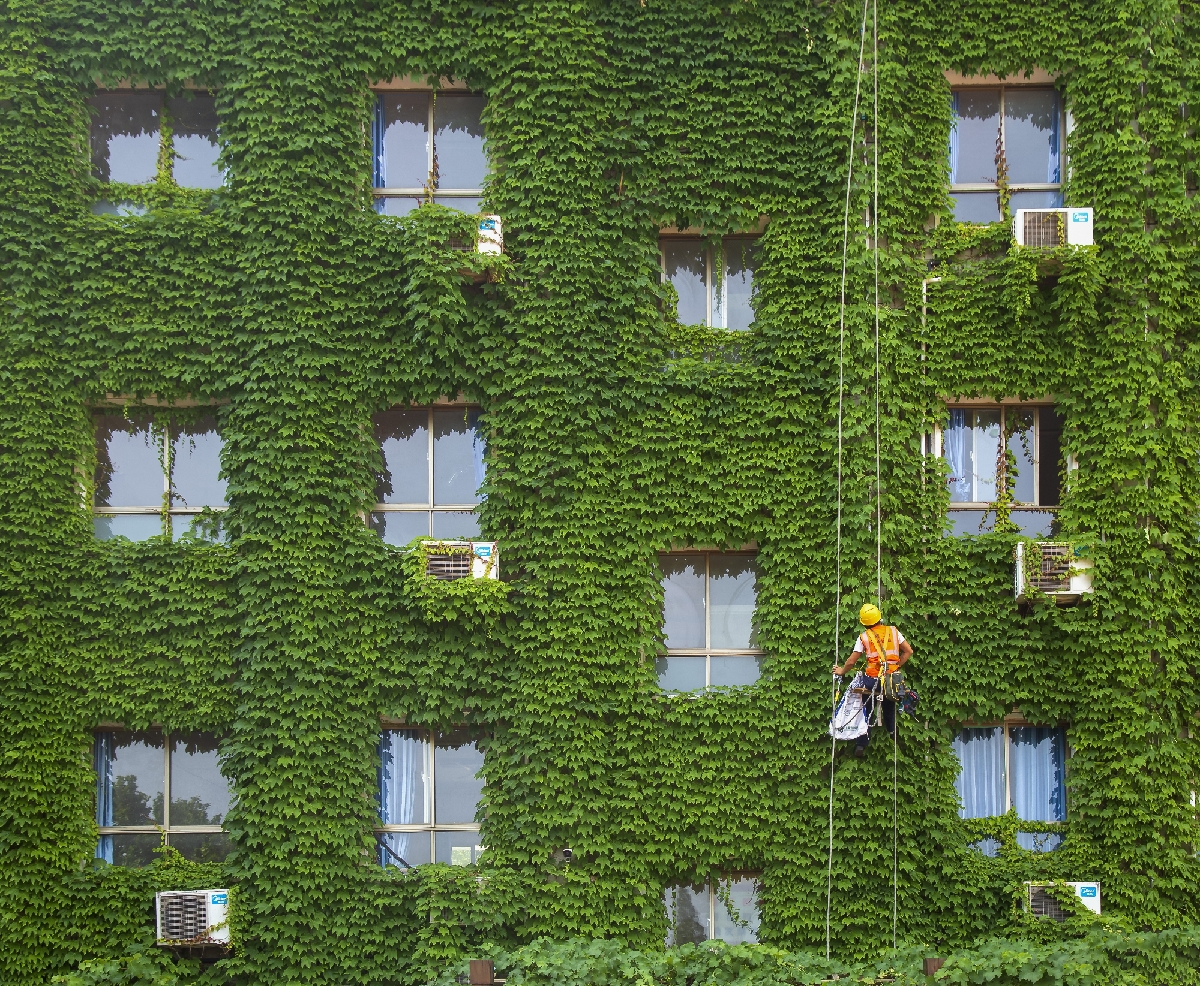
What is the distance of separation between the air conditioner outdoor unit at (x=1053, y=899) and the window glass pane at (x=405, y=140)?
11.9m

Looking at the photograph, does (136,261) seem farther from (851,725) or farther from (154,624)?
(851,725)

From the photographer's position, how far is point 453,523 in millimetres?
14328

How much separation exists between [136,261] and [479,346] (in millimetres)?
4561

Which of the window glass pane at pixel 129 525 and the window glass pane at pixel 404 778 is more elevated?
the window glass pane at pixel 129 525

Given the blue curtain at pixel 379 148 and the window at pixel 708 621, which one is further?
the blue curtain at pixel 379 148

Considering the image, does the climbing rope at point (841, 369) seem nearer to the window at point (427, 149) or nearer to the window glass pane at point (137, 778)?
the window at point (427, 149)

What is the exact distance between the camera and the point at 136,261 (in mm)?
14180

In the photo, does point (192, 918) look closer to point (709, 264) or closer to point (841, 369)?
point (841, 369)

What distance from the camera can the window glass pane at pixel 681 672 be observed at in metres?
14.1

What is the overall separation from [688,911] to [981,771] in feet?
13.4

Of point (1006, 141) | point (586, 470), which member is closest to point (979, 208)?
point (1006, 141)

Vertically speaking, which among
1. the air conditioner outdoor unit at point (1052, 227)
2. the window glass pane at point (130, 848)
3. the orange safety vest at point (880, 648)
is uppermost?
the air conditioner outdoor unit at point (1052, 227)

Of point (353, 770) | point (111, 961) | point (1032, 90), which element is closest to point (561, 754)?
point (353, 770)

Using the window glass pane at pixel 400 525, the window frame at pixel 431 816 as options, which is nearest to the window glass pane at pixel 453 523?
the window glass pane at pixel 400 525
